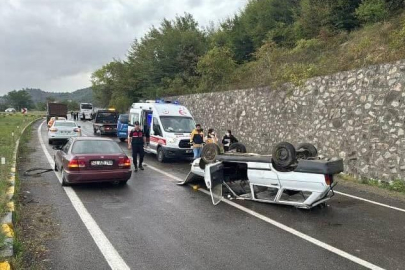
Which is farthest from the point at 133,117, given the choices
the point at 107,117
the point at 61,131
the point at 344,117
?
the point at 344,117

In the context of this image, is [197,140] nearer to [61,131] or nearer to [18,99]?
[61,131]

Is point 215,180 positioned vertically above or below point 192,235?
above

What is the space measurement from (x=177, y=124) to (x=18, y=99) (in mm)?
154232

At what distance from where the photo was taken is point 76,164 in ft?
30.8

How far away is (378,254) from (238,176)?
13.5 feet

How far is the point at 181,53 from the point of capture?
2998 centimetres

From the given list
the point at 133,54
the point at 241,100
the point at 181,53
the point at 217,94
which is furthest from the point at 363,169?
the point at 133,54

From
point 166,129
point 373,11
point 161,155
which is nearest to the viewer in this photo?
point 161,155

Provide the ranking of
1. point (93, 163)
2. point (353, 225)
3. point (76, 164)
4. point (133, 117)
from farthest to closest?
1. point (133, 117)
2. point (93, 163)
3. point (76, 164)
4. point (353, 225)

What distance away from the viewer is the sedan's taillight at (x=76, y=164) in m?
9.39

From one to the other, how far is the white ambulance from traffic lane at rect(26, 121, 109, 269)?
18.4 feet

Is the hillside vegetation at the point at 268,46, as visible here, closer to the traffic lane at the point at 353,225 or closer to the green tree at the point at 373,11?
the green tree at the point at 373,11

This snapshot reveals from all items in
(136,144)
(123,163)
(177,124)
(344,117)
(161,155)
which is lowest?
(161,155)

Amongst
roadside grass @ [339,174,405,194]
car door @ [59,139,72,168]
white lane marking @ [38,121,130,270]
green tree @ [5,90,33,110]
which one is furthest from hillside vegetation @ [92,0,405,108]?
green tree @ [5,90,33,110]
